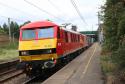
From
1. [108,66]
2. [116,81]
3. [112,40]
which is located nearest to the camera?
[116,81]

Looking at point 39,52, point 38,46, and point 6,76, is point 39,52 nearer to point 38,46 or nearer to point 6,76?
point 38,46

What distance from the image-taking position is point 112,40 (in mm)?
13789

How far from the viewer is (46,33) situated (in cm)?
2009

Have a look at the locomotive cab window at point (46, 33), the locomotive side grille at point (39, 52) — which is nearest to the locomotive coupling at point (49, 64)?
the locomotive side grille at point (39, 52)

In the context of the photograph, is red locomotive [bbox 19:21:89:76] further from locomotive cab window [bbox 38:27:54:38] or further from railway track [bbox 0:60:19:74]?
railway track [bbox 0:60:19:74]

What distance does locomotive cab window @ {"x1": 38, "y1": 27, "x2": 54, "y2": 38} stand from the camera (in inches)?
787

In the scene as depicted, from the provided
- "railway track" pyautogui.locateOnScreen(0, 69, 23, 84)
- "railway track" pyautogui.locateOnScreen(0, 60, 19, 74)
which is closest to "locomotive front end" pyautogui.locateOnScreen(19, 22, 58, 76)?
"railway track" pyautogui.locateOnScreen(0, 69, 23, 84)

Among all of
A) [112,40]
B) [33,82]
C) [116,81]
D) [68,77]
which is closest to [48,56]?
[33,82]

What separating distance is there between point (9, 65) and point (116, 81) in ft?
56.0

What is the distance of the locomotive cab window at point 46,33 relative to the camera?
1998 centimetres

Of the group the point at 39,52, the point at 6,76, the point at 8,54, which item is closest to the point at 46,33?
the point at 39,52

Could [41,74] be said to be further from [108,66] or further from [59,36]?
[108,66]

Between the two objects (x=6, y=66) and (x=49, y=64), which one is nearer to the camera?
(x=49, y=64)

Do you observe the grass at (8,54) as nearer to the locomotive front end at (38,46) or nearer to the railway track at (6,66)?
the railway track at (6,66)
